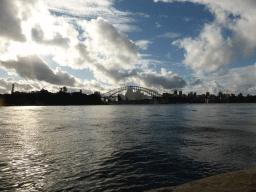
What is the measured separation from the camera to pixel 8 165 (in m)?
9.42

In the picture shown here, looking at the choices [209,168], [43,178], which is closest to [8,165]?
[43,178]

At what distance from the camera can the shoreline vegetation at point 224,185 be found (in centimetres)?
549

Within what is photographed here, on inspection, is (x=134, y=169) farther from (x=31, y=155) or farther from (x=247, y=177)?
(x=31, y=155)

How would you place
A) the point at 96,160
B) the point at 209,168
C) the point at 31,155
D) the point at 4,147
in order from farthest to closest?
1. the point at 4,147
2. the point at 31,155
3. the point at 96,160
4. the point at 209,168

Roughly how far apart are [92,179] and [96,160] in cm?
272

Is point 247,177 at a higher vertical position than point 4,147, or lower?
higher

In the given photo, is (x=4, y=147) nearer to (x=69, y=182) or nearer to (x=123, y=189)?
(x=69, y=182)

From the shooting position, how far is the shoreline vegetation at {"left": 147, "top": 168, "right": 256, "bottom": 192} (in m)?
5.49

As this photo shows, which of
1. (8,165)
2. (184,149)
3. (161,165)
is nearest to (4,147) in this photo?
(8,165)

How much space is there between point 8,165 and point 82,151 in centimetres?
432

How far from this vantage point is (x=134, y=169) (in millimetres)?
8867

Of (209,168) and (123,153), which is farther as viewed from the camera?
(123,153)

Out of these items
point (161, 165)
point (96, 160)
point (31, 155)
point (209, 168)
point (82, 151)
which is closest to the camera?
point (209, 168)

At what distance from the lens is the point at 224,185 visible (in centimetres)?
578
